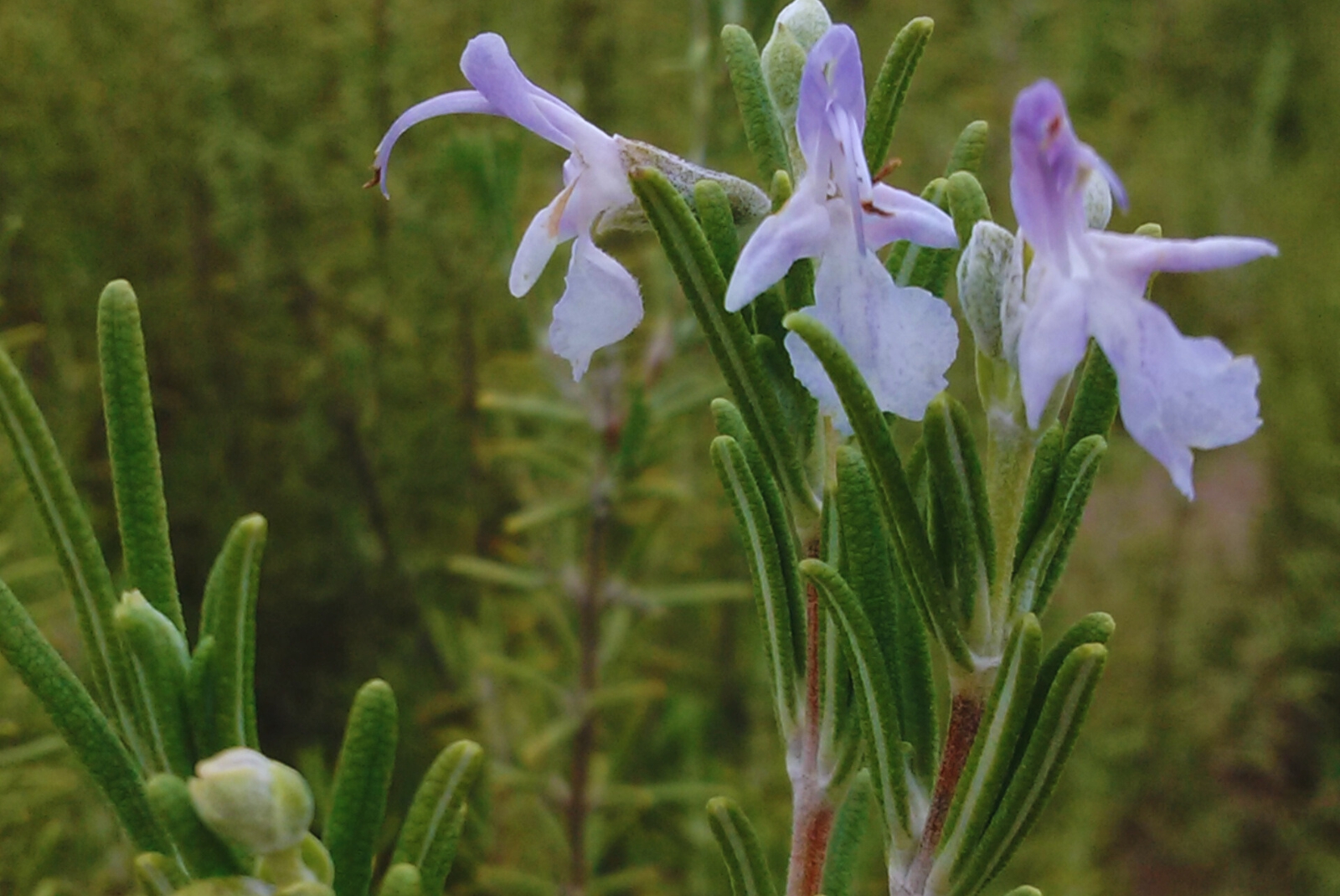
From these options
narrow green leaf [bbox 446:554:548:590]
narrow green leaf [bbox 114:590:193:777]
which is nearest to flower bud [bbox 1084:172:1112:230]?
narrow green leaf [bbox 114:590:193:777]

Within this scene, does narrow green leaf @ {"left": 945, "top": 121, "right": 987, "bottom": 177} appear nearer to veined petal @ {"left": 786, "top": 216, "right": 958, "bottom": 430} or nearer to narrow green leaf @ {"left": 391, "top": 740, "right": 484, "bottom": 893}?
veined petal @ {"left": 786, "top": 216, "right": 958, "bottom": 430}

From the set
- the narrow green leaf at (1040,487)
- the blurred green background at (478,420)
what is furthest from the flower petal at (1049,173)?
the blurred green background at (478,420)

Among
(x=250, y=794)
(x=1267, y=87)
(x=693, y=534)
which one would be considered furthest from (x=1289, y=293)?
(x=250, y=794)

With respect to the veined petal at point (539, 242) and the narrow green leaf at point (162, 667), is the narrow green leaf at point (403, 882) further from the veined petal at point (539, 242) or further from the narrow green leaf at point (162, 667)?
the veined petal at point (539, 242)

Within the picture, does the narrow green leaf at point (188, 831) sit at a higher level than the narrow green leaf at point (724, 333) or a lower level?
lower

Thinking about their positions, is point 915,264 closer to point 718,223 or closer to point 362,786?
point 718,223

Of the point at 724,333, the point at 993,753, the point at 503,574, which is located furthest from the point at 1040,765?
the point at 503,574
